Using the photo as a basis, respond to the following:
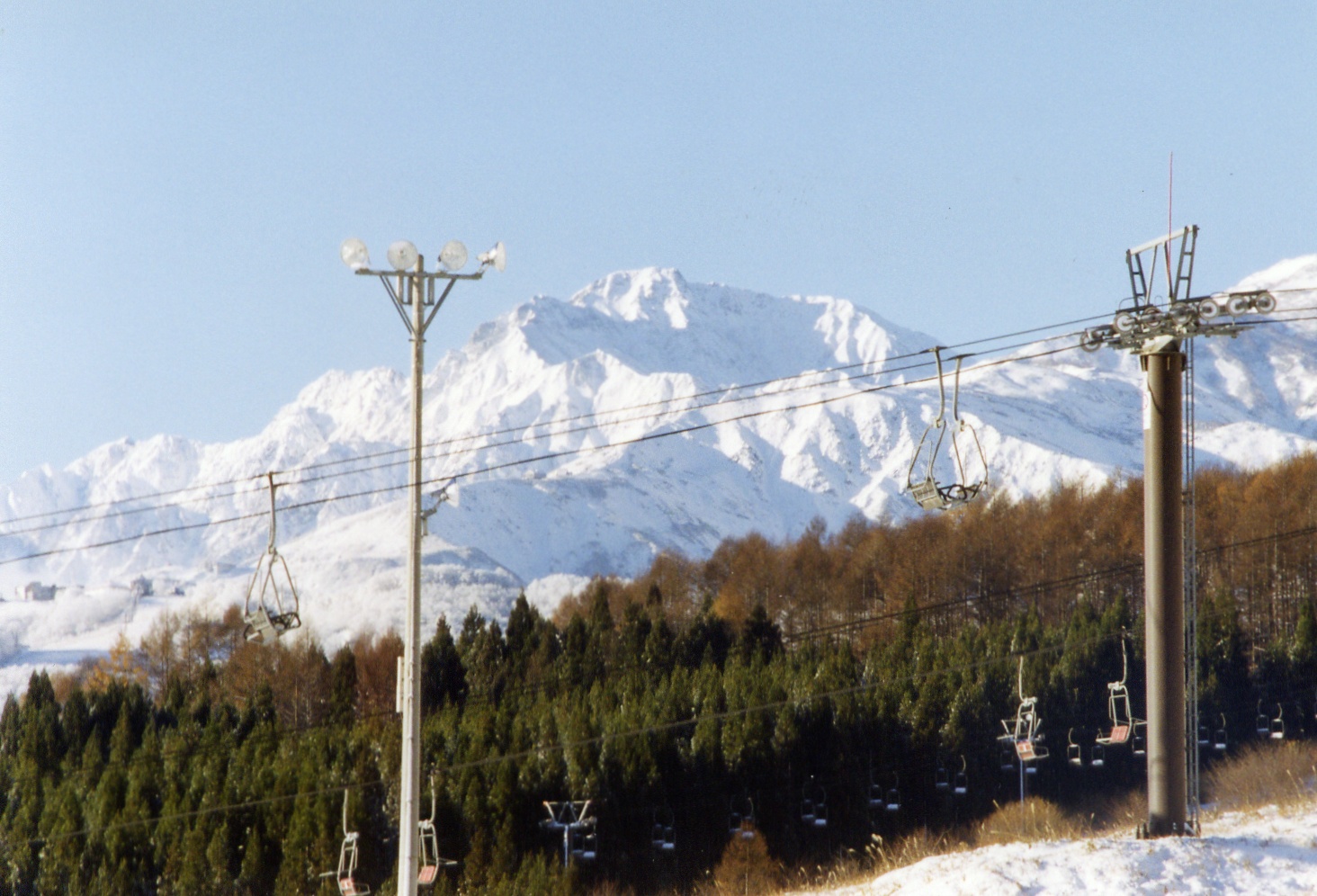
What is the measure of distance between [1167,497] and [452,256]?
1144 centimetres

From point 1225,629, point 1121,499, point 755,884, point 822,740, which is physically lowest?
point 755,884

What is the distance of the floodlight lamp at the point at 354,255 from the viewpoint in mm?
19969

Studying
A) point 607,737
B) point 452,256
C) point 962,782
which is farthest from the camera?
point 962,782

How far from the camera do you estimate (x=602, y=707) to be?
68562 mm

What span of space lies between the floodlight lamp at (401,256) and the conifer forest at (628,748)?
28.3 m

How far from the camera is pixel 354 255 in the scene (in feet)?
65.6

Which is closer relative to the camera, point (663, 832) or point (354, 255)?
point (354, 255)

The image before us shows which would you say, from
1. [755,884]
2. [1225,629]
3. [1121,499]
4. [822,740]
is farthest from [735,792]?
[1121,499]

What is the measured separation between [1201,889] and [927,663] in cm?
5612

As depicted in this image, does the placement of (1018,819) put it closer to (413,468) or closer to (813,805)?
(813,805)

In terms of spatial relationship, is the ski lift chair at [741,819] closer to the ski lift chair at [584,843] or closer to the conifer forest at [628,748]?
the conifer forest at [628,748]

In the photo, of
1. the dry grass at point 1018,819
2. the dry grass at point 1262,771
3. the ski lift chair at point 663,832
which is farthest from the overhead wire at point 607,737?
the dry grass at point 1262,771

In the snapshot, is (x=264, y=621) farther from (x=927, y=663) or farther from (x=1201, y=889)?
(x=927, y=663)

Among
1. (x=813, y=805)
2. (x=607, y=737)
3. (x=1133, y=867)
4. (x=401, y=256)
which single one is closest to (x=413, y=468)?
(x=401, y=256)
